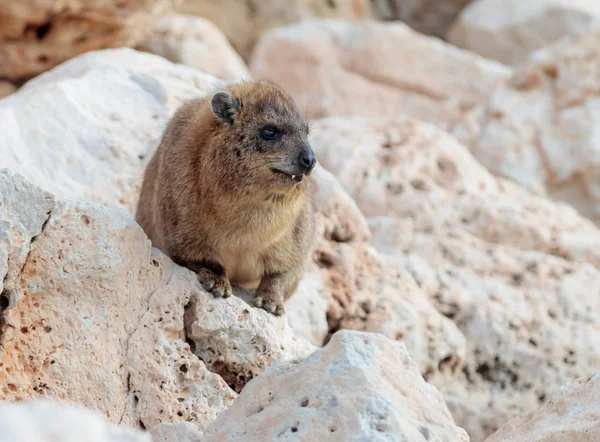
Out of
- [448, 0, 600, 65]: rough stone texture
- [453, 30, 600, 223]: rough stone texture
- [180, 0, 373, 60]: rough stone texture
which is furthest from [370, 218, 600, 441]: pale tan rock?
[448, 0, 600, 65]: rough stone texture

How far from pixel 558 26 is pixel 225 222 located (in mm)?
12623

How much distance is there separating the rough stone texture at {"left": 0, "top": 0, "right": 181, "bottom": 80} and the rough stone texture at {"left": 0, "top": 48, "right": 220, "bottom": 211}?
2388 millimetres

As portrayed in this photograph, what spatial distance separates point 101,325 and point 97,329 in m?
0.04

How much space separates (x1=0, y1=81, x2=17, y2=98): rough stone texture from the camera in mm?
11377

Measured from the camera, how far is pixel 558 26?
17094 millimetres

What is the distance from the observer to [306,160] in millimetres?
6016

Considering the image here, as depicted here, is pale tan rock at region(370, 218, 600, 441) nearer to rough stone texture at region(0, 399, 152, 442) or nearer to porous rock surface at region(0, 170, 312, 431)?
porous rock surface at region(0, 170, 312, 431)

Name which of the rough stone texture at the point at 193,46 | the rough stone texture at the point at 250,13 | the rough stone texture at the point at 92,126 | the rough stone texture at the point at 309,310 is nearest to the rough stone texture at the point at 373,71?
the rough stone texture at the point at 193,46

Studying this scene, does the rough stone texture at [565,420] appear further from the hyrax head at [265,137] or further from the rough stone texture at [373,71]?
the rough stone texture at [373,71]

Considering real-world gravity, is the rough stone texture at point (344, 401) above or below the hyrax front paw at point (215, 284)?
above

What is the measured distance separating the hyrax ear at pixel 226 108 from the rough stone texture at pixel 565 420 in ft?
8.66

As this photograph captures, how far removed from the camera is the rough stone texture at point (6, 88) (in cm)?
1138

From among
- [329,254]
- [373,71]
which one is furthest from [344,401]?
[373,71]

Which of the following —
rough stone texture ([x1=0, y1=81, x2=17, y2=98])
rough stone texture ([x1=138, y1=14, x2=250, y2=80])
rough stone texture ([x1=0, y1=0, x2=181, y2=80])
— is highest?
rough stone texture ([x1=0, y1=0, x2=181, y2=80])
